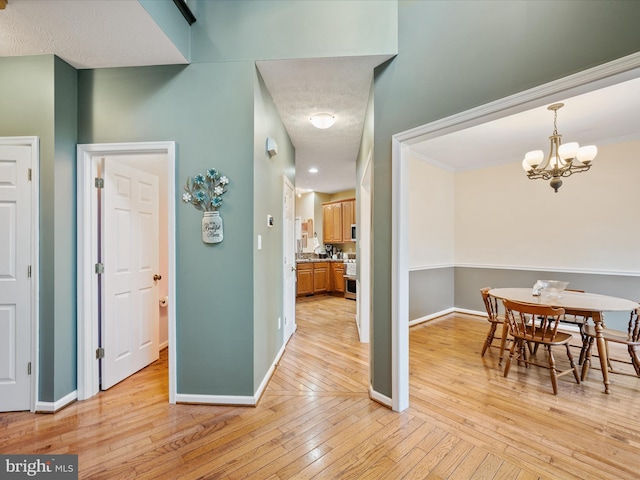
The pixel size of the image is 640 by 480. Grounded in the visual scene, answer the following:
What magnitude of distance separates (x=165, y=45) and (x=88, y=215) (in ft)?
4.84

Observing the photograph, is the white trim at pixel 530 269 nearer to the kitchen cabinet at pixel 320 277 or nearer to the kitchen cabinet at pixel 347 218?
the kitchen cabinet at pixel 347 218

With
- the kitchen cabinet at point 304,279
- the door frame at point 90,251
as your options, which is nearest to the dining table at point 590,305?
the door frame at point 90,251

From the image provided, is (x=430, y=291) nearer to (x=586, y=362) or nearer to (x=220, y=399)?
(x=586, y=362)

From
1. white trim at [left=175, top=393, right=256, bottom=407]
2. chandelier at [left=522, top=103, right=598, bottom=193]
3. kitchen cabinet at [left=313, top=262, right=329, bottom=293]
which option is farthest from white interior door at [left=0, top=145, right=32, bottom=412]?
kitchen cabinet at [left=313, top=262, right=329, bottom=293]

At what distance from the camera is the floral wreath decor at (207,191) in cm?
217

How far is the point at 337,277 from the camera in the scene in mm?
7098

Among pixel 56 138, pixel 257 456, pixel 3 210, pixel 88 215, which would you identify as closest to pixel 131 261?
pixel 88 215

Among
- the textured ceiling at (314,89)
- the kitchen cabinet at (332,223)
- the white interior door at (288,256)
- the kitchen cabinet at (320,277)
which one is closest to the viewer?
the textured ceiling at (314,89)

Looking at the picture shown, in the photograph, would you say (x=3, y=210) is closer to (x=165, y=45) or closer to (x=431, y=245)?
(x=165, y=45)

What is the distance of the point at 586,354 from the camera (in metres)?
2.70

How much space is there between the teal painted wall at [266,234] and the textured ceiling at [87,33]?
30.5 inches

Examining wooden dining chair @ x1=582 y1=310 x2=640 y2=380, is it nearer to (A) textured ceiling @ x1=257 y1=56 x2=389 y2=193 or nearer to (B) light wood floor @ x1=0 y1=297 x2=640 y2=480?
(B) light wood floor @ x1=0 y1=297 x2=640 y2=480

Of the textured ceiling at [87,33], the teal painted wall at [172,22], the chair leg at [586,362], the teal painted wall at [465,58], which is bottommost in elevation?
the chair leg at [586,362]

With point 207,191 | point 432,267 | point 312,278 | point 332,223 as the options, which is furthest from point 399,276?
point 332,223
